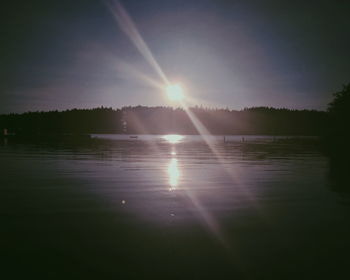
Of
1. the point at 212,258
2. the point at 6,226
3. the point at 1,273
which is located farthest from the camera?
the point at 6,226

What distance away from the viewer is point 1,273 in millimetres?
6715

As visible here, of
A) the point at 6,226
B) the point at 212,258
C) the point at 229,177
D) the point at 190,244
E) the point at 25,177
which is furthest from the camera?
the point at 229,177

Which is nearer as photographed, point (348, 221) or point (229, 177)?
point (348, 221)

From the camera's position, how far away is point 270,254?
793 cm

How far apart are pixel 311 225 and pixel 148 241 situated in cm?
542

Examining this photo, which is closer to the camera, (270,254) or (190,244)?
(270,254)

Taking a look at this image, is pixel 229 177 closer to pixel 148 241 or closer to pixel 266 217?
pixel 266 217

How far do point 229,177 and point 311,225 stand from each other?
1078 centimetres

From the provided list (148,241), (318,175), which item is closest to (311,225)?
(148,241)

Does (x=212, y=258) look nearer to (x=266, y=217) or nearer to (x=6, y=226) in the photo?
(x=266, y=217)

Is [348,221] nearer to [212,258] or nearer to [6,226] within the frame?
[212,258]

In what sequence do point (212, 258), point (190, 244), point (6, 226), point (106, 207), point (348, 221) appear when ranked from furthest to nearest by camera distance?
point (106, 207)
point (348, 221)
point (6, 226)
point (190, 244)
point (212, 258)

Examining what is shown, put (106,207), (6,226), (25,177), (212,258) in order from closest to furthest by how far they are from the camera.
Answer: (212,258)
(6,226)
(106,207)
(25,177)

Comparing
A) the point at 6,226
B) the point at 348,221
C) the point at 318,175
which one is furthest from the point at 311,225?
the point at 318,175
